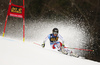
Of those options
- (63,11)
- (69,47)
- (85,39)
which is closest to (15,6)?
(63,11)

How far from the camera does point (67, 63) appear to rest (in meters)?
1.14

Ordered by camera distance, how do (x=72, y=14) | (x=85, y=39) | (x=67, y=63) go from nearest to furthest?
(x=67, y=63) → (x=85, y=39) → (x=72, y=14)

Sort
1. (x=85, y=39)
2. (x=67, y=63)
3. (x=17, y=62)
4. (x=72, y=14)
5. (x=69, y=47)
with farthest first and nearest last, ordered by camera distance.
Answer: (x=72, y=14) < (x=85, y=39) < (x=69, y=47) < (x=67, y=63) < (x=17, y=62)

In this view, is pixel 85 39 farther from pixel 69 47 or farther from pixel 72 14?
pixel 72 14

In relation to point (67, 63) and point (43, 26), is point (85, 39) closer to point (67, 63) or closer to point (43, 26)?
point (43, 26)

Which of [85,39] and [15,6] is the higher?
[15,6]

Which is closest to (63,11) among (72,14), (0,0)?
(72,14)

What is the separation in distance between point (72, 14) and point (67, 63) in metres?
1.33

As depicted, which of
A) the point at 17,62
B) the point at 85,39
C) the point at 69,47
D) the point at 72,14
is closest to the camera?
the point at 17,62

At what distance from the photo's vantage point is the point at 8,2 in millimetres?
2281

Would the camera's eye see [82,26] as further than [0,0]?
No

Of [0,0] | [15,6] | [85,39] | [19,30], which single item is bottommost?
[85,39]

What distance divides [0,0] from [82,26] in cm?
177

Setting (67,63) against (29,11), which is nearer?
(67,63)
